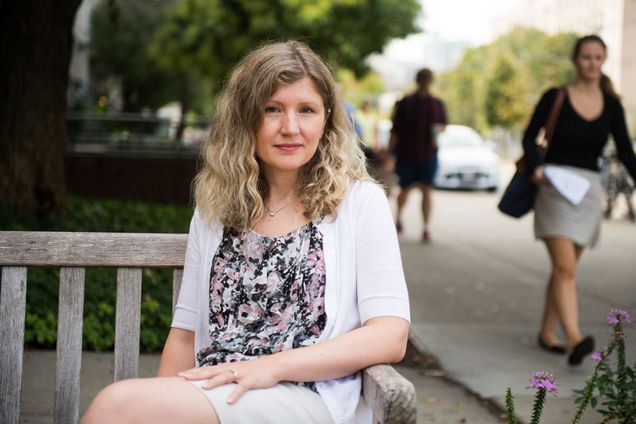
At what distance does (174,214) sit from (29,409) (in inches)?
234

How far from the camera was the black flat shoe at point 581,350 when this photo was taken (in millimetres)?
5629

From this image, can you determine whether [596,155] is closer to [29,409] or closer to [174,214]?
[29,409]

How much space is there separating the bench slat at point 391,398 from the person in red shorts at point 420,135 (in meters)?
9.61

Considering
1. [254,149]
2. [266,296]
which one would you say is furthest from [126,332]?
[254,149]

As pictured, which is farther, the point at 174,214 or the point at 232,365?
the point at 174,214

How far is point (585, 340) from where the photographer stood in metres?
5.65

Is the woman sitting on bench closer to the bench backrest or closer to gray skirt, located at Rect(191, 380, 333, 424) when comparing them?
gray skirt, located at Rect(191, 380, 333, 424)

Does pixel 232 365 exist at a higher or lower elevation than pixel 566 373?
higher

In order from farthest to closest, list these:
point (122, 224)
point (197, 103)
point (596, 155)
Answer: point (197, 103) < point (122, 224) < point (596, 155)

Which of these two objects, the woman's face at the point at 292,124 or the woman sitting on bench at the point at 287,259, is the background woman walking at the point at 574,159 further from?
the woman's face at the point at 292,124

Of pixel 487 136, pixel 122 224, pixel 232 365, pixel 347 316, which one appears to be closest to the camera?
pixel 232 365

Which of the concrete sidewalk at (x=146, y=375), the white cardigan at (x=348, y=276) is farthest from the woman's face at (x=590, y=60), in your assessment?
the white cardigan at (x=348, y=276)

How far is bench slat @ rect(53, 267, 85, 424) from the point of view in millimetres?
2887

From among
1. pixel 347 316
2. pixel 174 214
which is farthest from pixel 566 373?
pixel 174 214
